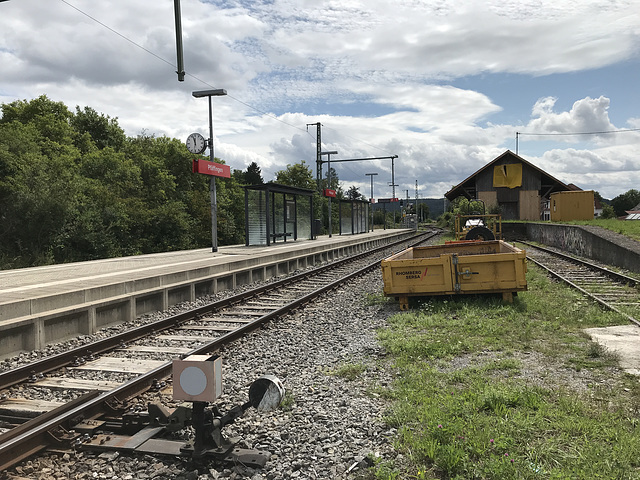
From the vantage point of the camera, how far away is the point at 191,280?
12414 mm

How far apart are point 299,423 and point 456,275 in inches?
240

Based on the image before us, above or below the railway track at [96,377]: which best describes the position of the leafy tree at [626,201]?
above

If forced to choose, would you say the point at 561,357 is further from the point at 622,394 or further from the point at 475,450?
the point at 475,450

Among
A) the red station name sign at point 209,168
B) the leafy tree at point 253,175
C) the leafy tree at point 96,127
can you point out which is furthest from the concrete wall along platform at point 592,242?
the leafy tree at point 253,175

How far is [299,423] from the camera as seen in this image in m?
4.43

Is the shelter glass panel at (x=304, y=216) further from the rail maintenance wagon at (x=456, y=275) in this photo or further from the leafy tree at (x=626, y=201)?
the leafy tree at (x=626, y=201)

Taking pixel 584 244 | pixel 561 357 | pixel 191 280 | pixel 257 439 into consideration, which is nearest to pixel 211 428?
pixel 257 439

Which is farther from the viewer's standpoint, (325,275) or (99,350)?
(325,275)

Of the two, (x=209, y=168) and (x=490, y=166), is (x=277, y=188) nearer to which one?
(x=209, y=168)

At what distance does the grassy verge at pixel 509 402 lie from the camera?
3498 millimetres

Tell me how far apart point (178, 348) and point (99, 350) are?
110 centimetres

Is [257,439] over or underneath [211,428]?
underneath

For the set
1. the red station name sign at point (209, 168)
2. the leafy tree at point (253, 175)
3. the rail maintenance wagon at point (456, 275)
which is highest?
the leafy tree at point (253, 175)

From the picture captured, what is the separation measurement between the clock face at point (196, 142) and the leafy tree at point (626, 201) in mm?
145337
